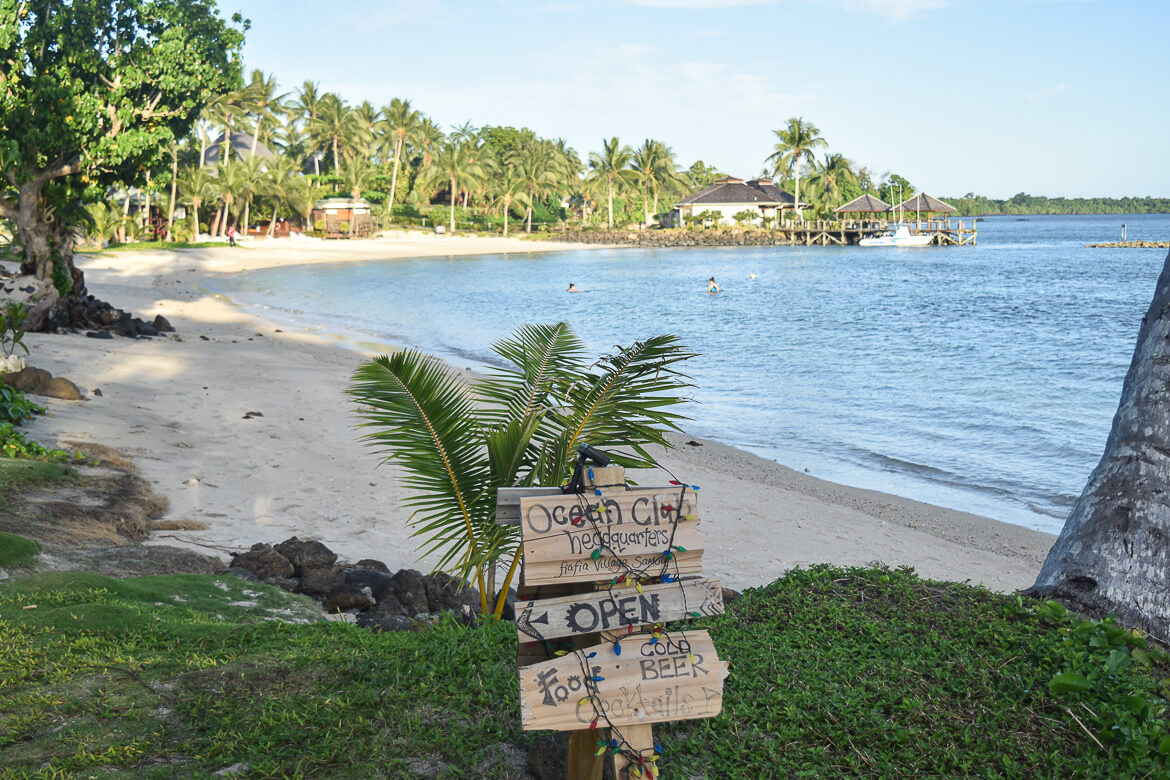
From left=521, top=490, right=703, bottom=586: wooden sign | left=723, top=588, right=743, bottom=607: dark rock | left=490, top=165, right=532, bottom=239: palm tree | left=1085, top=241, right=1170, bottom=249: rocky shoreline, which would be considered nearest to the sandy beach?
left=723, top=588, right=743, bottom=607: dark rock

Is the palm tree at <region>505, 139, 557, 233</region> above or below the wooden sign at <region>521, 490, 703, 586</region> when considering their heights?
above

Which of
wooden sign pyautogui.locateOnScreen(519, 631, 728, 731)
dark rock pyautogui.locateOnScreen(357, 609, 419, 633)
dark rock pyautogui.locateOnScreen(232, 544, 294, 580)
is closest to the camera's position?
wooden sign pyautogui.locateOnScreen(519, 631, 728, 731)

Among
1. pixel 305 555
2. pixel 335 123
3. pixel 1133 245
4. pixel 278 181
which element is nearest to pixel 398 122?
pixel 335 123

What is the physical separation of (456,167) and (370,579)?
245 feet

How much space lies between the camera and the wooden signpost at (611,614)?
2.85m

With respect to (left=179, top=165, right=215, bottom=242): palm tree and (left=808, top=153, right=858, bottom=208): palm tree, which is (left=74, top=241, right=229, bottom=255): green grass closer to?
(left=179, top=165, right=215, bottom=242): palm tree

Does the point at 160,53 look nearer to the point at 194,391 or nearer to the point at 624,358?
the point at 194,391

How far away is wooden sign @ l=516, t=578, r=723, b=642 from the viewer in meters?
2.87

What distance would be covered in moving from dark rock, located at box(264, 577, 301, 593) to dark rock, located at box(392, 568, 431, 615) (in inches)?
29.0

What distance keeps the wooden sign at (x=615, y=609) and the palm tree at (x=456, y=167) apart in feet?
254

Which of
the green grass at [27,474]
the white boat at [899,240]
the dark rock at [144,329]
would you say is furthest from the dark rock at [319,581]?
the white boat at [899,240]

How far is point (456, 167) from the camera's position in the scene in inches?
3049

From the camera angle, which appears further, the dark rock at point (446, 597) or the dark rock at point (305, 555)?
the dark rock at point (305, 555)

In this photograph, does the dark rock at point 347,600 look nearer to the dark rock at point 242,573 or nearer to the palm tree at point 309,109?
the dark rock at point 242,573
